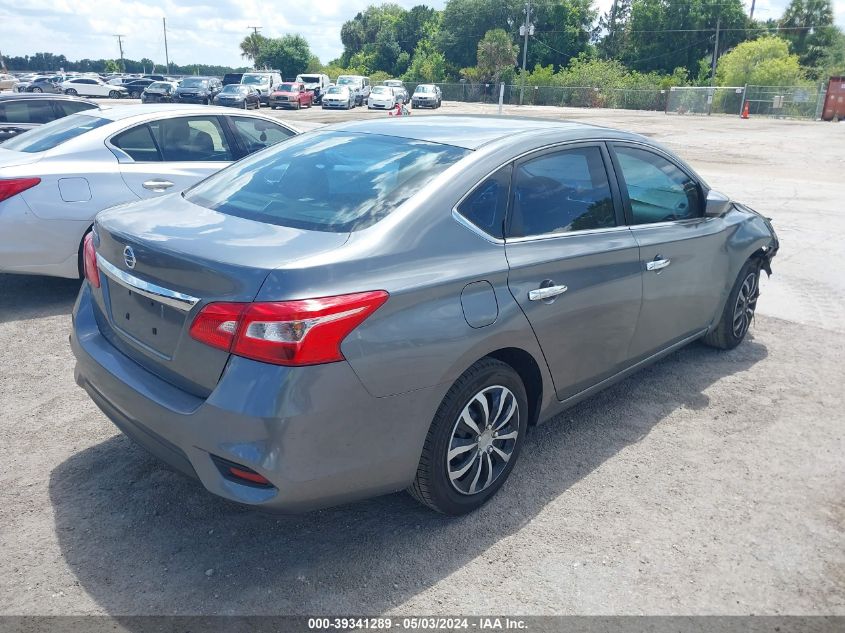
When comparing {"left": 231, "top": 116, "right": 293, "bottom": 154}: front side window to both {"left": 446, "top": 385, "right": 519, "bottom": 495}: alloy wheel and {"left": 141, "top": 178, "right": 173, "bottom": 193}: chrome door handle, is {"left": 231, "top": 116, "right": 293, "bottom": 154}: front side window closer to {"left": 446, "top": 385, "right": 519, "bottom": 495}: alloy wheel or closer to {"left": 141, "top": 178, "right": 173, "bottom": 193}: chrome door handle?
{"left": 141, "top": 178, "right": 173, "bottom": 193}: chrome door handle

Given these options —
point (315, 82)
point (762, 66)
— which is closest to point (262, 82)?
point (315, 82)

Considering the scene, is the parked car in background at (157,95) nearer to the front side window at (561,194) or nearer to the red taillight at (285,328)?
the front side window at (561,194)

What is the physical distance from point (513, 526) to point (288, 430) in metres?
1.28

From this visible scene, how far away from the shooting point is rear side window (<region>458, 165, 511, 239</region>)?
3039 mm

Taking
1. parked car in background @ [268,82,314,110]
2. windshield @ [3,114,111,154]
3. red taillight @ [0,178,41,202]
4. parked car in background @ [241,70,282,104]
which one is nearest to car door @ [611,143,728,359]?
red taillight @ [0,178,41,202]

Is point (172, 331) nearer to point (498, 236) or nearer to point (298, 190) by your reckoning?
point (298, 190)

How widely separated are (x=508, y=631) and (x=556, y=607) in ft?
0.77

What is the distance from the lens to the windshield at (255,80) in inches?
1784

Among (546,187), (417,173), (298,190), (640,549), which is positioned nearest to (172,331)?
(298,190)

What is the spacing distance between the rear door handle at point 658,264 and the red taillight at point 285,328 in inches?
81.9

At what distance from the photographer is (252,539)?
9.87 ft

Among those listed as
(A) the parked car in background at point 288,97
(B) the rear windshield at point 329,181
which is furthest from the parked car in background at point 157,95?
(B) the rear windshield at point 329,181

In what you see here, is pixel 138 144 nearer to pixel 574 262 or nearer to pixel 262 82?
pixel 574 262

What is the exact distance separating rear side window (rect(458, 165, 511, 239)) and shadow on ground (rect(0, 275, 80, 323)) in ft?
13.6
